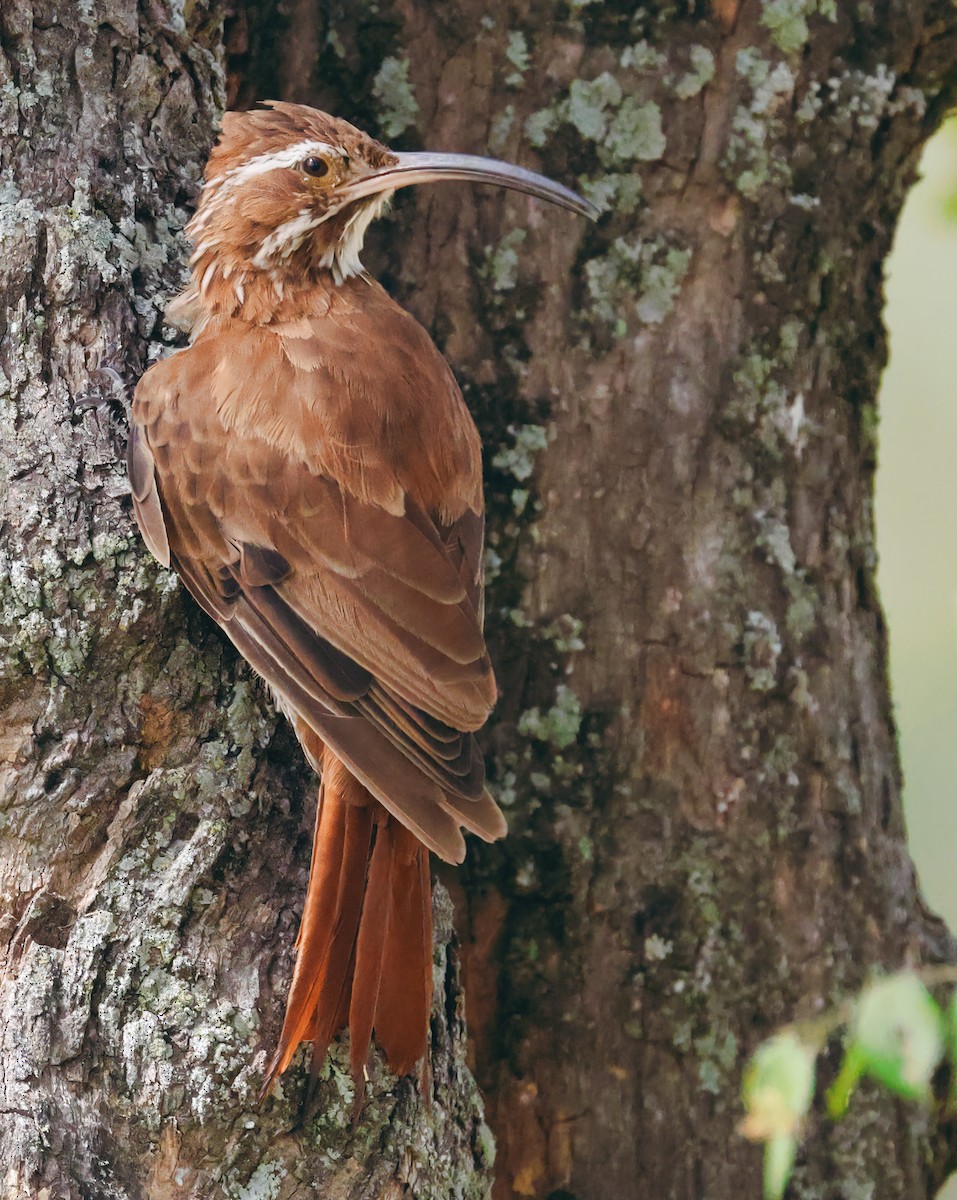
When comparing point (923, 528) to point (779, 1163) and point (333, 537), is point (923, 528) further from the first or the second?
point (779, 1163)

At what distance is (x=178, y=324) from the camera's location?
2678mm

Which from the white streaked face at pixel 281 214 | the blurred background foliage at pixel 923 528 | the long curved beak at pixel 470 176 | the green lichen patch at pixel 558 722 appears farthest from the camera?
the blurred background foliage at pixel 923 528

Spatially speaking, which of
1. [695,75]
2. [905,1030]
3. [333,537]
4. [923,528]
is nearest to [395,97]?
[695,75]

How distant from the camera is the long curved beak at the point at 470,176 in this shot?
2551mm

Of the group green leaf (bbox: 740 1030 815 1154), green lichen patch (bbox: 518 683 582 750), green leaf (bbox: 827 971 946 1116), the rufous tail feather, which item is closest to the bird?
the rufous tail feather

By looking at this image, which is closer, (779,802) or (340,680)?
(340,680)

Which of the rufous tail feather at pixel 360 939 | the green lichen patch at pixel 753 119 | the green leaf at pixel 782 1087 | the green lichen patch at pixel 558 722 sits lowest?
the green leaf at pixel 782 1087

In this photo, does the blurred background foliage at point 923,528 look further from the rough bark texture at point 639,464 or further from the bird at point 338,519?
the bird at point 338,519

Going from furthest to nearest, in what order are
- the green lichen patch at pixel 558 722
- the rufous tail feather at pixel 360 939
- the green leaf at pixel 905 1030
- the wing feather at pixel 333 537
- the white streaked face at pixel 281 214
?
1. the green lichen patch at pixel 558 722
2. the white streaked face at pixel 281 214
3. the wing feather at pixel 333 537
4. the rufous tail feather at pixel 360 939
5. the green leaf at pixel 905 1030

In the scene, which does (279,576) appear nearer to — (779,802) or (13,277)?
(13,277)

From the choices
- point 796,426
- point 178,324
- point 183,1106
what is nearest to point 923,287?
point 796,426

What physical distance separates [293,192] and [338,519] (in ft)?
2.33

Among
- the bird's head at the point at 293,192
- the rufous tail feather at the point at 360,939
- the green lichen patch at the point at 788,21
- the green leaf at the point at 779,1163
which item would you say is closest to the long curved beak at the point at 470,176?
the bird's head at the point at 293,192

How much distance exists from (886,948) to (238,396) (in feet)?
5.52
